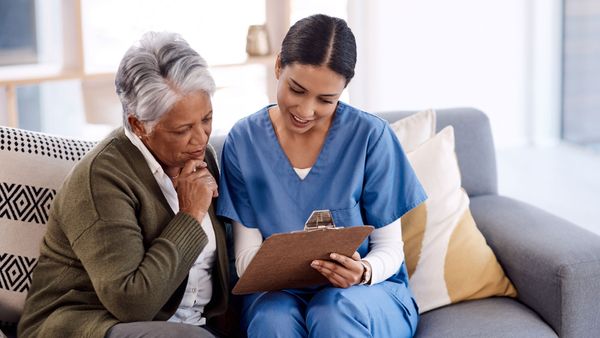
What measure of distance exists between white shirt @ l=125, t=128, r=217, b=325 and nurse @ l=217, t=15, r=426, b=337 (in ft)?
0.21

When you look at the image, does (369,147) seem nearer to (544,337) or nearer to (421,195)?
(421,195)

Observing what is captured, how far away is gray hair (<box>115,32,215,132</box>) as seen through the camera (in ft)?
6.00

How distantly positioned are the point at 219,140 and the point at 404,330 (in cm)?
69

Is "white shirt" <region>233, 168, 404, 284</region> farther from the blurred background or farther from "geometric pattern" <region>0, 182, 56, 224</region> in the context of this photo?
the blurred background

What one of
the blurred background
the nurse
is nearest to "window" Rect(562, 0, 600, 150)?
the blurred background

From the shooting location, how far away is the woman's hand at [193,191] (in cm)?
190

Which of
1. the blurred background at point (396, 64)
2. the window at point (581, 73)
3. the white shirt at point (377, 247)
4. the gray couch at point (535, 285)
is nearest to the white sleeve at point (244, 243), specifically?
the white shirt at point (377, 247)

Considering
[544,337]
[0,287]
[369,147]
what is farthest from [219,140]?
[544,337]

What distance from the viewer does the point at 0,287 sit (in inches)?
79.4

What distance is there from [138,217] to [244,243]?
0.29 metres

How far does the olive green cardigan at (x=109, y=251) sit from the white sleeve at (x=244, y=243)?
16cm

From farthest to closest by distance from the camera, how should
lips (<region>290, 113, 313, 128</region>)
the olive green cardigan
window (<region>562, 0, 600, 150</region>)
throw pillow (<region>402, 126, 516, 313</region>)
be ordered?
window (<region>562, 0, 600, 150</region>) < throw pillow (<region>402, 126, 516, 313</region>) < lips (<region>290, 113, 313, 128</region>) < the olive green cardigan

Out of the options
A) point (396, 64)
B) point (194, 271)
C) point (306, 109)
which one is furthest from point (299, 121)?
point (396, 64)

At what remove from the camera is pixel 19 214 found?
6.64 ft
